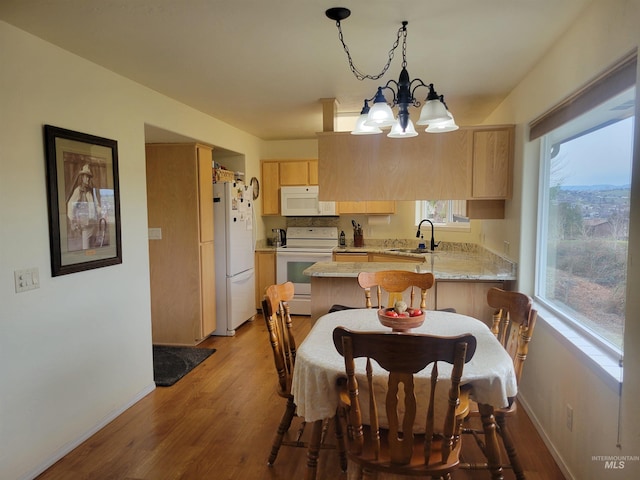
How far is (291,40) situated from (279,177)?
10.8 feet

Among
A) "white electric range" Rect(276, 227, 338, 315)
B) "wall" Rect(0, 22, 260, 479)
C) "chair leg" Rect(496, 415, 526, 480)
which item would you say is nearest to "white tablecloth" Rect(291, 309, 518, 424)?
"chair leg" Rect(496, 415, 526, 480)

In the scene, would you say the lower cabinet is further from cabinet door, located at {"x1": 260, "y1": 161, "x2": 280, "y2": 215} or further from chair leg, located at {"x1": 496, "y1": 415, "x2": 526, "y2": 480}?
cabinet door, located at {"x1": 260, "y1": 161, "x2": 280, "y2": 215}

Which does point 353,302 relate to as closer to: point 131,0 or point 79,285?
point 79,285

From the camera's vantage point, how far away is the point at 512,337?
2.19 meters

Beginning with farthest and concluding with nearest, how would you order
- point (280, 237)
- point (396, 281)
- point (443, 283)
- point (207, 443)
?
point (280, 237)
point (443, 283)
point (396, 281)
point (207, 443)

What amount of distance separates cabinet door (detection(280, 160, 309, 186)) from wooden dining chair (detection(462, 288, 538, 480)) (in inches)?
138

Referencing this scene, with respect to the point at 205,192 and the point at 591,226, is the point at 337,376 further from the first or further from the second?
the point at 205,192

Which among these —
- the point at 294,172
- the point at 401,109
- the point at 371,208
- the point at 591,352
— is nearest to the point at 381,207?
the point at 371,208

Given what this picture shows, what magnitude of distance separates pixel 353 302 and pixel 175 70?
2.09 metres

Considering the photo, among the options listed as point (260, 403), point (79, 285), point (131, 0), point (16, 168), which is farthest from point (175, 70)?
point (260, 403)

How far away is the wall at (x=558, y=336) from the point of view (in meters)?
1.52

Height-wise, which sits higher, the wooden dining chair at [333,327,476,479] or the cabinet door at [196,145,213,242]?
the cabinet door at [196,145,213,242]

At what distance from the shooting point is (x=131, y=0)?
1836 mm

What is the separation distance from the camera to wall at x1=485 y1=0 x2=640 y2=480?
59.9 inches
